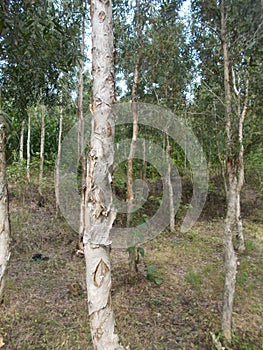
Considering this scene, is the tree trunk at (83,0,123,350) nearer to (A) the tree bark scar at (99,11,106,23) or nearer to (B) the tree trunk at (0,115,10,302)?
(A) the tree bark scar at (99,11,106,23)

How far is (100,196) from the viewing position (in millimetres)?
1428

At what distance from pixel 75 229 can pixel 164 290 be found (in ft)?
9.25

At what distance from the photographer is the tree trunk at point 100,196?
4.70 ft

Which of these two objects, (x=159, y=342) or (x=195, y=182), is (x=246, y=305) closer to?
(x=159, y=342)

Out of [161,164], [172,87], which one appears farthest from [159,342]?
[161,164]

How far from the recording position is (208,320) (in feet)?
10.8

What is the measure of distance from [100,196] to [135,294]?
285 centimetres

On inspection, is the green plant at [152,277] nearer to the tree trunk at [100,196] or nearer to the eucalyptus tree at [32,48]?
the tree trunk at [100,196]

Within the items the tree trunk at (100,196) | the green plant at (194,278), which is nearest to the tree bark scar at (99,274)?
the tree trunk at (100,196)

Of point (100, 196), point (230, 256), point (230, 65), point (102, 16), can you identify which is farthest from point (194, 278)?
point (102, 16)

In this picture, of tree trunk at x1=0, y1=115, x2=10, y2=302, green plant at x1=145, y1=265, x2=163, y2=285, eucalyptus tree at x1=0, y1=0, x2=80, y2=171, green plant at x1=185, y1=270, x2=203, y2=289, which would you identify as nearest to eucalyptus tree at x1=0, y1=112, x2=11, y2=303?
tree trunk at x1=0, y1=115, x2=10, y2=302

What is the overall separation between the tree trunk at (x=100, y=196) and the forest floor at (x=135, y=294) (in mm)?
1602

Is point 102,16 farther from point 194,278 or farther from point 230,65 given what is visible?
point 194,278

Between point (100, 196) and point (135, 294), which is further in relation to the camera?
point (135, 294)
